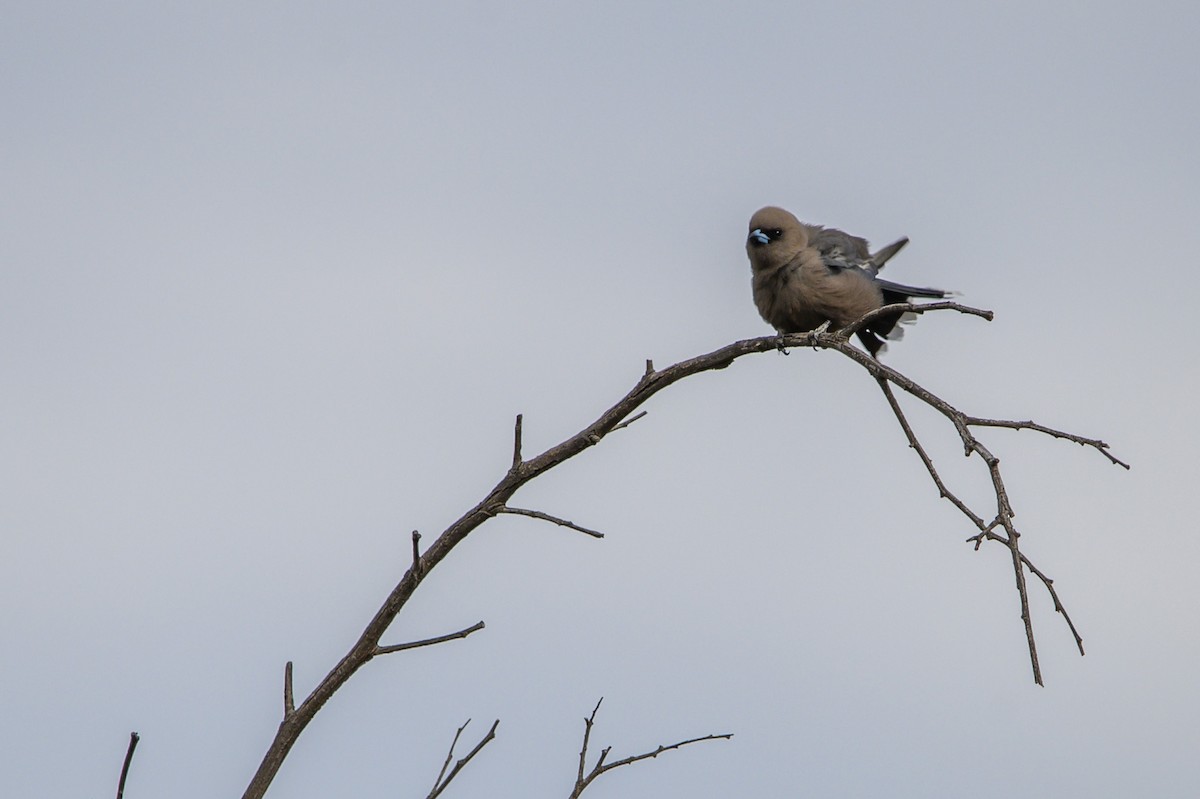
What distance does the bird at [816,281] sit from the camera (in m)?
6.56

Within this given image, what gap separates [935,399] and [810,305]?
324 centimetres

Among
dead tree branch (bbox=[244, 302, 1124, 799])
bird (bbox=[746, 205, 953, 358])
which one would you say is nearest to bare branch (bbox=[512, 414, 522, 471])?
dead tree branch (bbox=[244, 302, 1124, 799])

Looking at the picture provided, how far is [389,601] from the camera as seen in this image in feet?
10.0

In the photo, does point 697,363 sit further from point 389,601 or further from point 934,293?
point 934,293

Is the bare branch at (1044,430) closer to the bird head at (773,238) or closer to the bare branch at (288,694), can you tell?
the bare branch at (288,694)

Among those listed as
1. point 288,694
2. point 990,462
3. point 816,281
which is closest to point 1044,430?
point 990,462

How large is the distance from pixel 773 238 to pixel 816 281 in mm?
410

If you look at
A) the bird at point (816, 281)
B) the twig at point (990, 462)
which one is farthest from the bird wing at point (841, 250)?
the twig at point (990, 462)

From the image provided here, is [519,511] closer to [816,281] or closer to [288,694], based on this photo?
[288,694]

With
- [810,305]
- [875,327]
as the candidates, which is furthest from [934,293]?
[810,305]

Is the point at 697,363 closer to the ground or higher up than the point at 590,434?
higher up

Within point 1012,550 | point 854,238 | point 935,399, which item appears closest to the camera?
point 1012,550

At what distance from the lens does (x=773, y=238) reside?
6.85 meters

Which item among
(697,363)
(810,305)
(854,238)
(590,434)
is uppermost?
(854,238)
